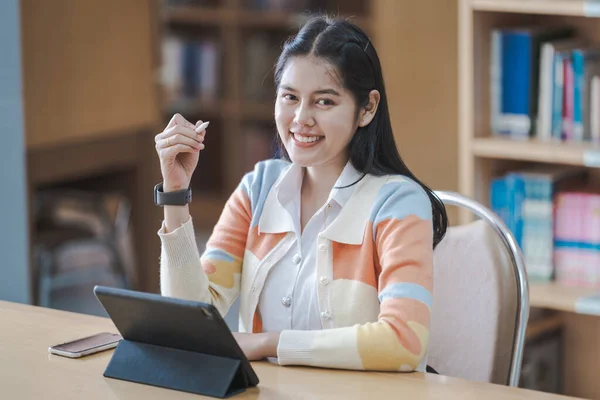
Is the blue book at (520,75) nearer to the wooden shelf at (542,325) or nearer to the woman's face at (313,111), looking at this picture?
the wooden shelf at (542,325)

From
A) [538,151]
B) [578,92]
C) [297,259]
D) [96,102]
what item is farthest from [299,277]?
[96,102]

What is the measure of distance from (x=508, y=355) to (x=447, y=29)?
63.9 inches

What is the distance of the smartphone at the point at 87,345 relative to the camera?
1.63 metres

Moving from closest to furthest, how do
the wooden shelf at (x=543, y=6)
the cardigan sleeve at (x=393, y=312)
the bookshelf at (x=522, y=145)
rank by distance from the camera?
the cardigan sleeve at (x=393, y=312) → the wooden shelf at (x=543, y=6) → the bookshelf at (x=522, y=145)

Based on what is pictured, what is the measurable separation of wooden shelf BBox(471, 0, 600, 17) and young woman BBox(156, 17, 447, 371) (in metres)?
1.05

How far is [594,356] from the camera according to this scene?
3078mm

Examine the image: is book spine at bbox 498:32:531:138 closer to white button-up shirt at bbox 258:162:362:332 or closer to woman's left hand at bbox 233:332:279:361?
white button-up shirt at bbox 258:162:362:332

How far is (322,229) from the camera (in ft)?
5.79

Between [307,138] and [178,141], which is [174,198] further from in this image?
[307,138]

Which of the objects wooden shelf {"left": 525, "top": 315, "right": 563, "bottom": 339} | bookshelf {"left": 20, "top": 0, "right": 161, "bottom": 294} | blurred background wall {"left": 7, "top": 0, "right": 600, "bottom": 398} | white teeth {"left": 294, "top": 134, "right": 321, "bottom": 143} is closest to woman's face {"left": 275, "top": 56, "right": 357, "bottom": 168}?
white teeth {"left": 294, "top": 134, "right": 321, "bottom": 143}

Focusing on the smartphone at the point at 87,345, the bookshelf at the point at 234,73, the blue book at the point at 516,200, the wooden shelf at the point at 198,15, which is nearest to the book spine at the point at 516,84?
the blue book at the point at 516,200

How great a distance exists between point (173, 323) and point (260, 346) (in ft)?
0.57

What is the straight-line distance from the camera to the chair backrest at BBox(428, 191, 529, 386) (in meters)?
1.82

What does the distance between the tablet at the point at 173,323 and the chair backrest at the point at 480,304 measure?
492 millimetres
